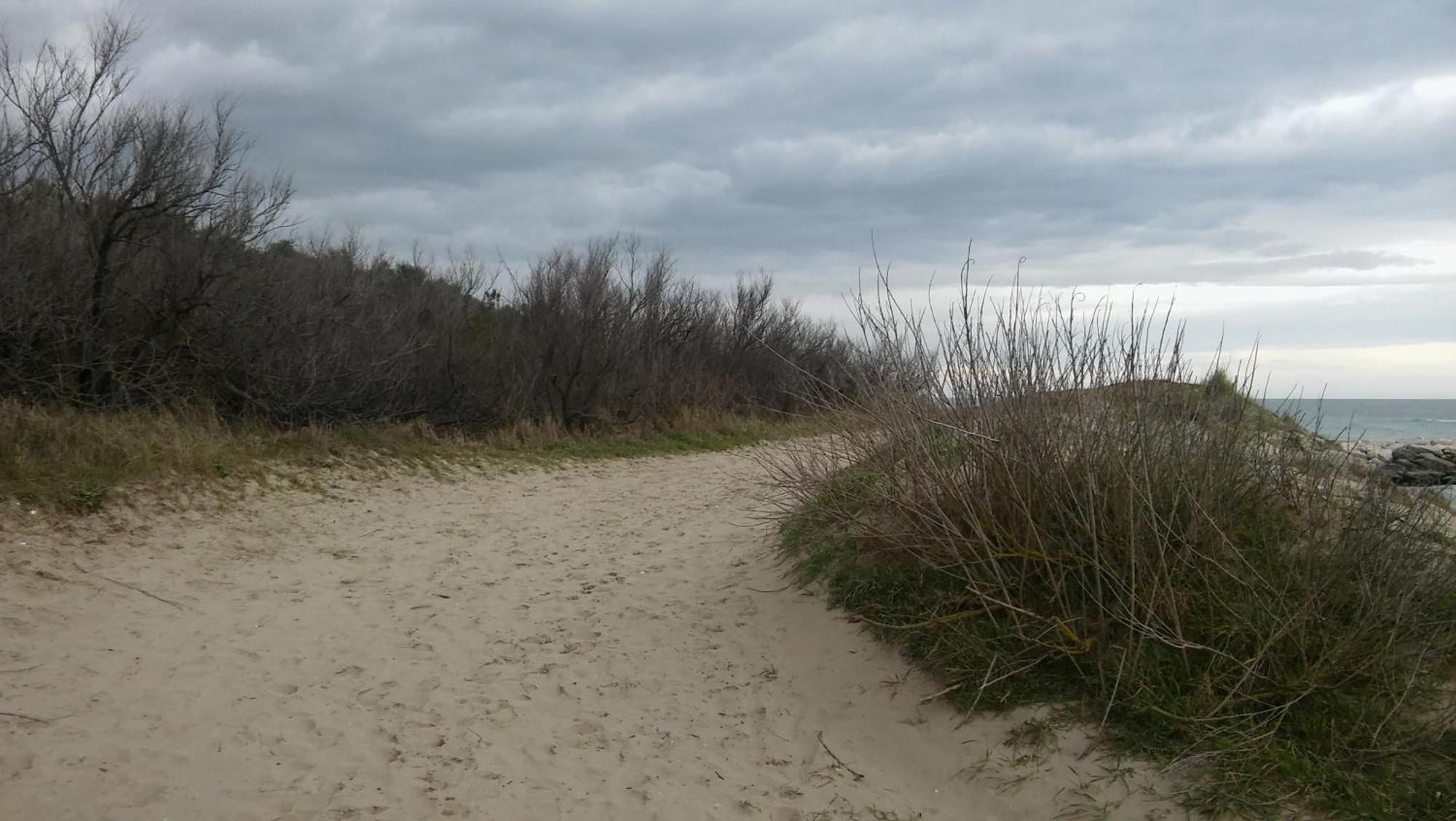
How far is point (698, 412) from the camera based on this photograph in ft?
77.3

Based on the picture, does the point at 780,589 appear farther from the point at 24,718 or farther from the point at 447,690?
the point at 24,718

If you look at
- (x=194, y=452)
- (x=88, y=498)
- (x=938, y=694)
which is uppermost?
(x=194, y=452)

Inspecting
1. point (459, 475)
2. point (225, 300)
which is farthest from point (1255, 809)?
point (225, 300)

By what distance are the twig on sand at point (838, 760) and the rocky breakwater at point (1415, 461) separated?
3749mm

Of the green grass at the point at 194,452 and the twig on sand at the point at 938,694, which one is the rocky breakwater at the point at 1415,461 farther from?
the green grass at the point at 194,452

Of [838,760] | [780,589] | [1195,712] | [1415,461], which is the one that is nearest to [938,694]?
[838,760]

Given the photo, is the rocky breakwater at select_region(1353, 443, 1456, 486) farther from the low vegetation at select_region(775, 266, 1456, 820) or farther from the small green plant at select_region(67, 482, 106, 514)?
the small green plant at select_region(67, 482, 106, 514)

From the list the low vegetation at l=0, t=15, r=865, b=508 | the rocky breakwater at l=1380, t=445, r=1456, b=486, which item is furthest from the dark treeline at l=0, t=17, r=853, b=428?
the rocky breakwater at l=1380, t=445, r=1456, b=486

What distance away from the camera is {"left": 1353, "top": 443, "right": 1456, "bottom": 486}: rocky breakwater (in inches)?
260

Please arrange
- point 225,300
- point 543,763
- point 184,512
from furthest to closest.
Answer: point 225,300 < point 184,512 < point 543,763

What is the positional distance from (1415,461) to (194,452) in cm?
1634

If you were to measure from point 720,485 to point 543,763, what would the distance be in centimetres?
959

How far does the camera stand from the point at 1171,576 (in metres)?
5.28

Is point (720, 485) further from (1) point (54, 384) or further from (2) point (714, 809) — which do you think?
(2) point (714, 809)
